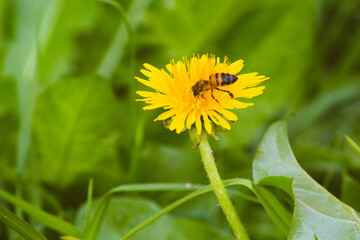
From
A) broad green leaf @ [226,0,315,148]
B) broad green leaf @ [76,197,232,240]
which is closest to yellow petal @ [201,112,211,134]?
broad green leaf @ [76,197,232,240]

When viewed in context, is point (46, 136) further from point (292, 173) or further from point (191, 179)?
point (292, 173)

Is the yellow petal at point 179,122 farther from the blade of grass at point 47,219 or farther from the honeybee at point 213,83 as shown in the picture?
the blade of grass at point 47,219

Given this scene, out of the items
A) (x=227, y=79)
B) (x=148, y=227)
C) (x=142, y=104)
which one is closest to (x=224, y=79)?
(x=227, y=79)

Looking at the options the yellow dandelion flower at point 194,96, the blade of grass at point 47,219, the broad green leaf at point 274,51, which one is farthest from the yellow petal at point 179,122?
the broad green leaf at point 274,51

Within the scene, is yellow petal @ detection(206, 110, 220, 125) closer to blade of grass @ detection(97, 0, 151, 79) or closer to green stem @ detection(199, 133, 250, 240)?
green stem @ detection(199, 133, 250, 240)

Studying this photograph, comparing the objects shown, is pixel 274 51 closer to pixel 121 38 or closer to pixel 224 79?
pixel 121 38

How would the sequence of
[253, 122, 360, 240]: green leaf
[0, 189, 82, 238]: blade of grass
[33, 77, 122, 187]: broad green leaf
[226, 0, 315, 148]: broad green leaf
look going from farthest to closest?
[226, 0, 315, 148]: broad green leaf → [33, 77, 122, 187]: broad green leaf → [0, 189, 82, 238]: blade of grass → [253, 122, 360, 240]: green leaf
